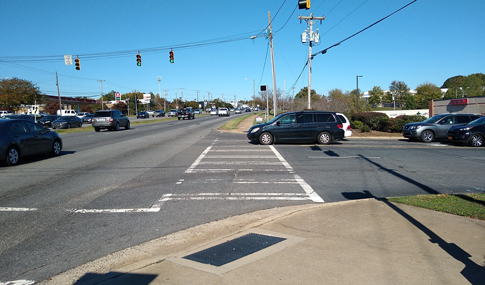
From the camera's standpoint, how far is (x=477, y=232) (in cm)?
524

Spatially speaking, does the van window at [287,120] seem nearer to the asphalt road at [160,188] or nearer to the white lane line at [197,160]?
the asphalt road at [160,188]

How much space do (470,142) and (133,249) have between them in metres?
18.1

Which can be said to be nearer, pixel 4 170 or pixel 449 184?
pixel 449 184

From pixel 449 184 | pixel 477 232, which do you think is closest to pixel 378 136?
pixel 449 184

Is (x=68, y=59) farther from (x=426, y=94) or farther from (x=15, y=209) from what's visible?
(x=426, y=94)

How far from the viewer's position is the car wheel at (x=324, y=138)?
18312mm

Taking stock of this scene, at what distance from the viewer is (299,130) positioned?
18125 mm

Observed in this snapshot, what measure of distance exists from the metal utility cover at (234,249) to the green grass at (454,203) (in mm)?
3176

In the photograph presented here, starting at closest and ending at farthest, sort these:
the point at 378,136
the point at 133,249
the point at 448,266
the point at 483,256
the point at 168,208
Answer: the point at 448,266, the point at 483,256, the point at 133,249, the point at 168,208, the point at 378,136

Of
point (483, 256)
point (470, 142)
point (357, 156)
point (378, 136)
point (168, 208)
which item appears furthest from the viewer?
point (378, 136)

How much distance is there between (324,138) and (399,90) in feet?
276

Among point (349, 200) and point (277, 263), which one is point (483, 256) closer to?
point (277, 263)

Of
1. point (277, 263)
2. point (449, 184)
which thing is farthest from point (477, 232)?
point (449, 184)

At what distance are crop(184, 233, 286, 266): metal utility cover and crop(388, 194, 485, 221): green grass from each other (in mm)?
3176
